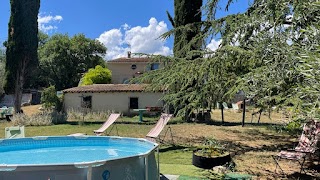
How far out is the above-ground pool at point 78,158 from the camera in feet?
14.9

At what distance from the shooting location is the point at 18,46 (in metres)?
26.8

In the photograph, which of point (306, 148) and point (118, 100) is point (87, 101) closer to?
point (118, 100)

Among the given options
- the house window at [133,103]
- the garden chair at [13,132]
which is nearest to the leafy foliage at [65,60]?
the house window at [133,103]

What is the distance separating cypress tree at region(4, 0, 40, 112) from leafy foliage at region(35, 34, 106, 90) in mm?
25447

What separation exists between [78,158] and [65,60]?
45839 millimetres

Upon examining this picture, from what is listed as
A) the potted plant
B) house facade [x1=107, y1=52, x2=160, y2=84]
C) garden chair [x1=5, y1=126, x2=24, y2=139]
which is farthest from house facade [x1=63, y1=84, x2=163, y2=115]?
the potted plant

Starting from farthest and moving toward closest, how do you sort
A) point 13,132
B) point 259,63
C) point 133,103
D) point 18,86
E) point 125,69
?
point 125,69 < point 133,103 < point 18,86 < point 13,132 < point 259,63

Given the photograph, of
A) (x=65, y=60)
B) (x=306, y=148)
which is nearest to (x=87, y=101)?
(x=65, y=60)

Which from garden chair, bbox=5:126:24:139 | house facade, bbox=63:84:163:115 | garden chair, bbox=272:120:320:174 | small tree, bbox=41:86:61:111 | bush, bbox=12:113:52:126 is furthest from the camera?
house facade, bbox=63:84:163:115

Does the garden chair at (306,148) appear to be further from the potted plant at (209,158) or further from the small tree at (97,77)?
the small tree at (97,77)

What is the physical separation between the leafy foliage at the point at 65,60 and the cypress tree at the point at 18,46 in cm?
2545

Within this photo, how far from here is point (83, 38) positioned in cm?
5681

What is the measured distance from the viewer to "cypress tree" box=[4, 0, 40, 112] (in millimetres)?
26797

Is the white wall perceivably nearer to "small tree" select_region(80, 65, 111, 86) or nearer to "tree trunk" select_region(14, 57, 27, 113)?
"tree trunk" select_region(14, 57, 27, 113)
